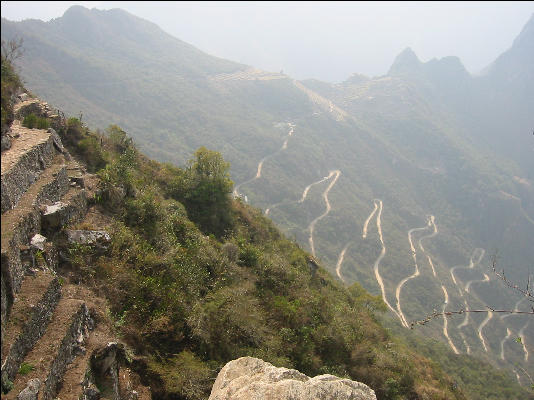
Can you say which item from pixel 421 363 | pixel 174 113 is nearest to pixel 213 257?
pixel 421 363

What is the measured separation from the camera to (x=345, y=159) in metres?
120

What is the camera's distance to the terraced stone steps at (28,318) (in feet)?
20.3

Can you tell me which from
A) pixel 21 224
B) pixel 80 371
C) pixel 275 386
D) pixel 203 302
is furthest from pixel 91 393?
pixel 203 302

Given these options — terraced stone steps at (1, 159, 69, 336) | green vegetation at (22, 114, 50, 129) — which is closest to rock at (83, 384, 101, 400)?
terraced stone steps at (1, 159, 69, 336)

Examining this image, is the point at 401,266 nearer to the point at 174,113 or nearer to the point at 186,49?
the point at 174,113

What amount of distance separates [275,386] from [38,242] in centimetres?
733

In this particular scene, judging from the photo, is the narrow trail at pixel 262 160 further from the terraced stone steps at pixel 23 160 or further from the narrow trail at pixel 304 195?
the terraced stone steps at pixel 23 160

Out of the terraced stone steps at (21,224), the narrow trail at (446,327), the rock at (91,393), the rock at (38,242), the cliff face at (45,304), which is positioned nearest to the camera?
the cliff face at (45,304)

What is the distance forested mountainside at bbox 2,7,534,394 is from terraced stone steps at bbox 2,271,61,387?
3678cm

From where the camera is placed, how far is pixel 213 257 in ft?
55.3

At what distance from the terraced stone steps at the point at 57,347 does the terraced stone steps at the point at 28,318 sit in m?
0.15

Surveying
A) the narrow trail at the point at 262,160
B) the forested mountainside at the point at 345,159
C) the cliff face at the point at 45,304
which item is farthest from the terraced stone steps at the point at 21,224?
the narrow trail at the point at 262,160

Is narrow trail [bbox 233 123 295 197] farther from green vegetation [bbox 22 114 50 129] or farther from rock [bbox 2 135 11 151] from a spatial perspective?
rock [bbox 2 135 11 151]

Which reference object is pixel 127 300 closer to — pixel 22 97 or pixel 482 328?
pixel 22 97
